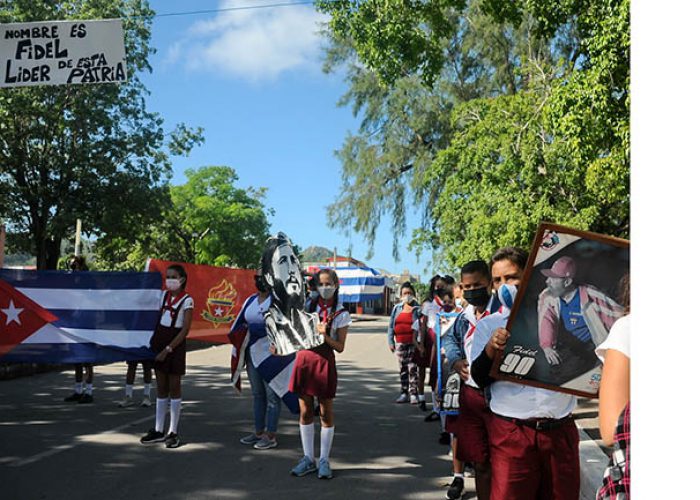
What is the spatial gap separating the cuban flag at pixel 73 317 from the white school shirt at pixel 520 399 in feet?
22.5

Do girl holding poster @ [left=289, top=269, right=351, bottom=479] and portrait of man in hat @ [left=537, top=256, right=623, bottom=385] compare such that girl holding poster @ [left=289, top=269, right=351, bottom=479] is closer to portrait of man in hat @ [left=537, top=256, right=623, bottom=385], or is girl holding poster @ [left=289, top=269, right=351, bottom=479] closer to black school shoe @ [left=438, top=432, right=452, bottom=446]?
black school shoe @ [left=438, top=432, right=452, bottom=446]

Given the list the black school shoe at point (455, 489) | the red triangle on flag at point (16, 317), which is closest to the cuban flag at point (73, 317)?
the red triangle on flag at point (16, 317)

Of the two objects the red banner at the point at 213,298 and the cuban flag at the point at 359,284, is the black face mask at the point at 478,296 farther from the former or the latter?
the cuban flag at the point at 359,284

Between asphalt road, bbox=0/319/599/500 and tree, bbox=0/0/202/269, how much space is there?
17.6 m

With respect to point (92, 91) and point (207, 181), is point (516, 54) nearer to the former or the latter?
point (92, 91)

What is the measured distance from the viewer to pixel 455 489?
5.64m

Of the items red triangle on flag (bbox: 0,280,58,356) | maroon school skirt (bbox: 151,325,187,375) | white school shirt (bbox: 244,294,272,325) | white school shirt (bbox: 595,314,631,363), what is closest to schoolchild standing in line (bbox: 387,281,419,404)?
white school shirt (bbox: 244,294,272,325)

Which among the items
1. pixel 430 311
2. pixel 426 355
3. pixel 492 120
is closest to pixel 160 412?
pixel 430 311

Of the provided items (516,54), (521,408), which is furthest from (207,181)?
(521,408)

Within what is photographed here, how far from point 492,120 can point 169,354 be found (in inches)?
458

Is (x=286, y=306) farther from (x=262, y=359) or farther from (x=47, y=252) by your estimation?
(x=47, y=252)

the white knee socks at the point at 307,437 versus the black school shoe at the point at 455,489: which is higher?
the white knee socks at the point at 307,437

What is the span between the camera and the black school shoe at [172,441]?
7.10 m
